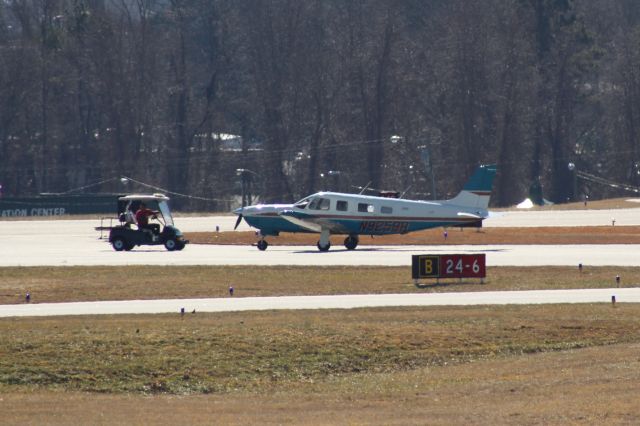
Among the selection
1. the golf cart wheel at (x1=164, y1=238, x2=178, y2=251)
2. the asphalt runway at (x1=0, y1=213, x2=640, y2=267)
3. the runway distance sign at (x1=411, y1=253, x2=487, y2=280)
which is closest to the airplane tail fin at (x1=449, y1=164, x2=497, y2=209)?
the asphalt runway at (x1=0, y1=213, x2=640, y2=267)

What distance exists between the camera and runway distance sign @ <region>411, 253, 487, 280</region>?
3900cm

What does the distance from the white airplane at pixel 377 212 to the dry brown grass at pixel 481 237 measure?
3.91m

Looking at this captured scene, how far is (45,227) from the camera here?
250 ft

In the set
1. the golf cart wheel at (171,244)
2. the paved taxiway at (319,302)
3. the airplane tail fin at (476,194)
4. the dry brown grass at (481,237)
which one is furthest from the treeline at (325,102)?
the paved taxiway at (319,302)

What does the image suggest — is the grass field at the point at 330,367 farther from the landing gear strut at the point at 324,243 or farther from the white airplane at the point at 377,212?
the landing gear strut at the point at 324,243

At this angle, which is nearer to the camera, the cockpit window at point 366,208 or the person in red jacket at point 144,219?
the person in red jacket at point 144,219

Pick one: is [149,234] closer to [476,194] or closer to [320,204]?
[320,204]

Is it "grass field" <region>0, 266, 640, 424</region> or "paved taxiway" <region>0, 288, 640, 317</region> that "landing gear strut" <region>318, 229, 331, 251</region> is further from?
"grass field" <region>0, 266, 640, 424</region>

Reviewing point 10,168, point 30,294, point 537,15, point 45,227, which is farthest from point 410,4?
point 30,294

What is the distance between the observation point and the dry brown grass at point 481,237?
59.6 metres

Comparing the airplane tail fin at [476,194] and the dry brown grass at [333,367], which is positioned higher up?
the airplane tail fin at [476,194]

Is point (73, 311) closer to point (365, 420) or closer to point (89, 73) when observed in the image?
point (365, 420)

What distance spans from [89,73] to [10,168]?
11.8 meters

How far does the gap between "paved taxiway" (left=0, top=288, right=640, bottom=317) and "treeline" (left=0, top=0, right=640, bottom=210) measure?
7155cm
